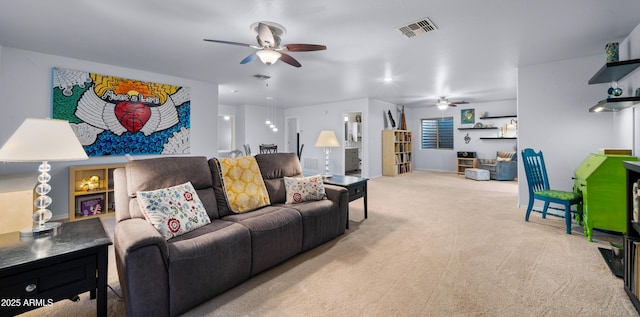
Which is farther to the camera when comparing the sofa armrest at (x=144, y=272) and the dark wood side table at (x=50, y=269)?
the sofa armrest at (x=144, y=272)

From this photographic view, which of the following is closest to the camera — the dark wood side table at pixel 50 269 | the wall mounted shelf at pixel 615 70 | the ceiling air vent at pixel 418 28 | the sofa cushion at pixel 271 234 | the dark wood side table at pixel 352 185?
the dark wood side table at pixel 50 269

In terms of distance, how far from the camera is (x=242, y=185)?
2.57m

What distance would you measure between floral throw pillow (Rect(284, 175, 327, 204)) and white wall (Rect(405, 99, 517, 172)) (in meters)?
7.13

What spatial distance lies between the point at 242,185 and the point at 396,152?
6189 millimetres

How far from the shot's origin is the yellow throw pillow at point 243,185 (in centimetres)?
247

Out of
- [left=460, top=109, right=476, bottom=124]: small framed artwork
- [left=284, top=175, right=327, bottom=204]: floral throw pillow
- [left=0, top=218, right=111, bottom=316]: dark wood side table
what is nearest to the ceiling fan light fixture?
[left=284, top=175, right=327, bottom=204]: floral throw pillow

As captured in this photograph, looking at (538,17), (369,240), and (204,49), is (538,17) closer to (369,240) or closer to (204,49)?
(369,240)

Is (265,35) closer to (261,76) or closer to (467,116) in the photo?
(261,76)

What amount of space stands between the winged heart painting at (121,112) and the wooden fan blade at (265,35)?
296 centimetres

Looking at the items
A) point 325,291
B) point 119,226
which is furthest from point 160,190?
point 325,291

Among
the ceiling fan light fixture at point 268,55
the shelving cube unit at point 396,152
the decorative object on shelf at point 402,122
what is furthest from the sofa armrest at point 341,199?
the decorative object on shelf at point 402,122

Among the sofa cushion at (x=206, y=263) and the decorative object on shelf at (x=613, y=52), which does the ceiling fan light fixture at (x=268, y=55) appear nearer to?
the sofa cushion at (x=206, y=263)

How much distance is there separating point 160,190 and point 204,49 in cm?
230

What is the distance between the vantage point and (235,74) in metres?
4.75
